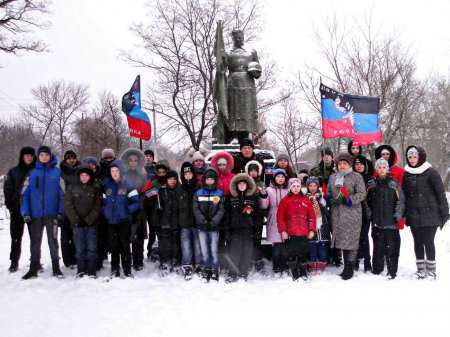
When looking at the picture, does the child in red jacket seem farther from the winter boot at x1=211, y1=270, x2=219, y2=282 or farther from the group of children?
the winter boot at x1=211, y1=270, x2=219, y2=282

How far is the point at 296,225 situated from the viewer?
210 inches

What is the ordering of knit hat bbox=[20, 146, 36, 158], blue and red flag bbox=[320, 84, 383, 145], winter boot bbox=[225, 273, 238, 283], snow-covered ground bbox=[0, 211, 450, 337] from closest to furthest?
snow-covered ground bbox=[0, 211, 450, 337], winter boot bbox=[225, 273, 238, 283], knit hat bbox=[20, 146, 36, 158], blue and red flag bbox=[320, 84, 383, 145]

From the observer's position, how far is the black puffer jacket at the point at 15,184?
5.82 metres

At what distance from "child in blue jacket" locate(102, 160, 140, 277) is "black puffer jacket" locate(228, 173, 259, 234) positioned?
131 centimetres

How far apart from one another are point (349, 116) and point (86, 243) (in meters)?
5.08

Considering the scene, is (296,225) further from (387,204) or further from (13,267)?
(13,267)

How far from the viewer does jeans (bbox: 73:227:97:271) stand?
534 cm

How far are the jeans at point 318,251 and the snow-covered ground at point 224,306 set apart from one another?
22cm

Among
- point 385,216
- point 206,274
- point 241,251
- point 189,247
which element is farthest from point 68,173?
point 385,216

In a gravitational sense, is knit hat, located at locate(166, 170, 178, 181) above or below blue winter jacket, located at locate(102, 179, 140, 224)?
above

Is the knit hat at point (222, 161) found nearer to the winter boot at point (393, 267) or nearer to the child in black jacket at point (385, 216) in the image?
the child in black jacket at point (385, 216)

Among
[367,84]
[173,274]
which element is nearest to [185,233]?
[173,274]

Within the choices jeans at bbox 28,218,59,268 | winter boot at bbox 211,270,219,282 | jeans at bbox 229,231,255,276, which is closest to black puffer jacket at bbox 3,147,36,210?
jeans at bbox 28,218,59,268

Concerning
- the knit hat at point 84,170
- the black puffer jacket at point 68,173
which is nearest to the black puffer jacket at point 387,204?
the knit hat at point 84,170
